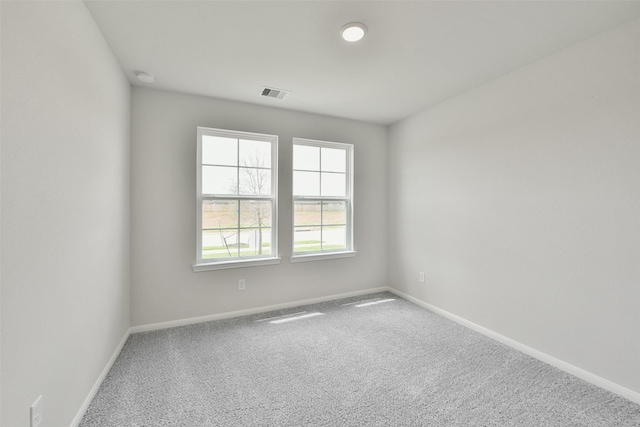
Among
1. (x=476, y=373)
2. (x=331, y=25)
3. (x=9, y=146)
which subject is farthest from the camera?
(x=476, y=373)

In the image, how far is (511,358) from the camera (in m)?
2.39

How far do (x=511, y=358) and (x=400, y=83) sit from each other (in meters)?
2.68

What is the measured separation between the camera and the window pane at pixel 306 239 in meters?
3.69

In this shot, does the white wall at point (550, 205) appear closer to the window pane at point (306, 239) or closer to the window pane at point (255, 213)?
the window pane at point (306, 239)

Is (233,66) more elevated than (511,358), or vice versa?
(233,66)

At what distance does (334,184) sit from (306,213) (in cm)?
59

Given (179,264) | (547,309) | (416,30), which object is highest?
(416,30)

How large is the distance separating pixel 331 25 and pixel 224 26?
73cm

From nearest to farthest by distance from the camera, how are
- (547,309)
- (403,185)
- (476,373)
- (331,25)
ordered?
(331,25) → (476,373) → (547,309) → (403,185)

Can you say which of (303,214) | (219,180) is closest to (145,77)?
(219,180)

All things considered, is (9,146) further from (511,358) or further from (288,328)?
(511,358)

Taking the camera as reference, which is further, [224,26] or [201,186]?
[201,186]

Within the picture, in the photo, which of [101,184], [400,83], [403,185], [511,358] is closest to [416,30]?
[400,83]

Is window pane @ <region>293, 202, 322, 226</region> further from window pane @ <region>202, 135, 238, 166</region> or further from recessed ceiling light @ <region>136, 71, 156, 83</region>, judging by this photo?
recessed ceiling light @ <region>136, 71, 156, 83</region>
